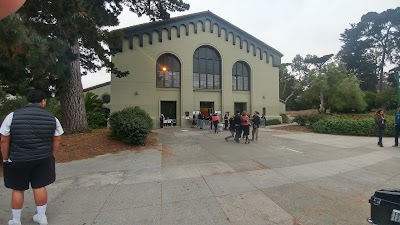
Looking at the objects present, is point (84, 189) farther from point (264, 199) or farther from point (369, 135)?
point (369, 135)

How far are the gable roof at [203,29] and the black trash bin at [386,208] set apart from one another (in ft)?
68.8

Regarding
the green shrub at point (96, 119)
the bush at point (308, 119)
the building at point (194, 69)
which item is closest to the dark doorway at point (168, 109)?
the building at point (194, 69)

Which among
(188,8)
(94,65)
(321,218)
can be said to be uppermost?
(188,8)

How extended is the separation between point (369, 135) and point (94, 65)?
17.8m

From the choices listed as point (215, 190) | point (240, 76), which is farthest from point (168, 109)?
point (215, 190)

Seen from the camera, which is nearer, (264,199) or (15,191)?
(15,191)

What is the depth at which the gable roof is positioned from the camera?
73.5 feet

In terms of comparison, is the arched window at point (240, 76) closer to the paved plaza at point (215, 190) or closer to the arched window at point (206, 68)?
the arched window at point (206, 68)

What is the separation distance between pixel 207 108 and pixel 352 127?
44.6 feet

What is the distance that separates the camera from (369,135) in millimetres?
14836

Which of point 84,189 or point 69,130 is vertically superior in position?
point 69,130

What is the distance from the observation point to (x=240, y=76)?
2681 cm

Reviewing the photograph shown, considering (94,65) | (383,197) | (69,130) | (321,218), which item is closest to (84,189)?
(321,218)

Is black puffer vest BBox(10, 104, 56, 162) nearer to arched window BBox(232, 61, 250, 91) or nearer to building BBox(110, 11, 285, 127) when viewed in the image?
building BBox(110, 11, 285, 127)
